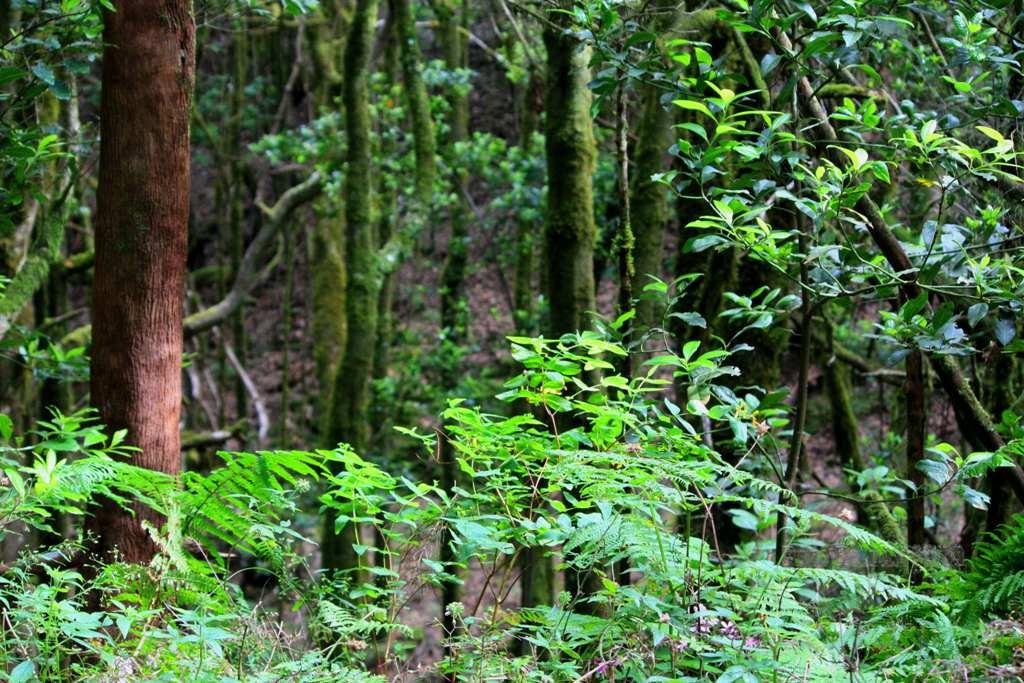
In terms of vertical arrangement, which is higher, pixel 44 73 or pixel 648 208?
pixel 44 73

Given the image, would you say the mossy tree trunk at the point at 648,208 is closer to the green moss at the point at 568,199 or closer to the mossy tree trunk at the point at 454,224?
the green moss at the point at 568,199

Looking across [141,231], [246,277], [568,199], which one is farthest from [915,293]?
[246,277]

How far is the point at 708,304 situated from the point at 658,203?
661 mm

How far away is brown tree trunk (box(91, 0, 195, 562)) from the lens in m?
4.34

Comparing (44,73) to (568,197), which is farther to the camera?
(568,197)

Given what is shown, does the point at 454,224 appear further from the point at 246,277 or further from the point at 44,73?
the point at 44,73

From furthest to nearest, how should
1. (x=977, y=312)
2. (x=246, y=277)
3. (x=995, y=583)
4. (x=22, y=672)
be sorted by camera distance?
(x=246, y=277), (x=977, y=312), (x=995, y=583), (x=22, y=672)

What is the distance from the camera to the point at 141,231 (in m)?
4.38

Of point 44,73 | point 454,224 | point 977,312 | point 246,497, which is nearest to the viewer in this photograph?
point 977,312

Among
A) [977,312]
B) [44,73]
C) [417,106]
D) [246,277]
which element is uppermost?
[417,106]

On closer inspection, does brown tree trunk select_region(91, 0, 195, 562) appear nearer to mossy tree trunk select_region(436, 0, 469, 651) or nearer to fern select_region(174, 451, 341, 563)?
fern select_region(174, 451, 341, 563)

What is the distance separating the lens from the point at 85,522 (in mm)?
4281

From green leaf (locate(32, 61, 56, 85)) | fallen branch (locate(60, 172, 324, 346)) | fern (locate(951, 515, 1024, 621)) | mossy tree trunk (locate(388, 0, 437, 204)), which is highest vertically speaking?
mossy tree trunk (locate(388, 0, 437, 204))

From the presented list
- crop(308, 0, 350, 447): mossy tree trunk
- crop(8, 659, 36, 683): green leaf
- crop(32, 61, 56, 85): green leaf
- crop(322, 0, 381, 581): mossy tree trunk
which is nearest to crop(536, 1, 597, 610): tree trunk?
crop(32, 61, 56, 85): green leaf
